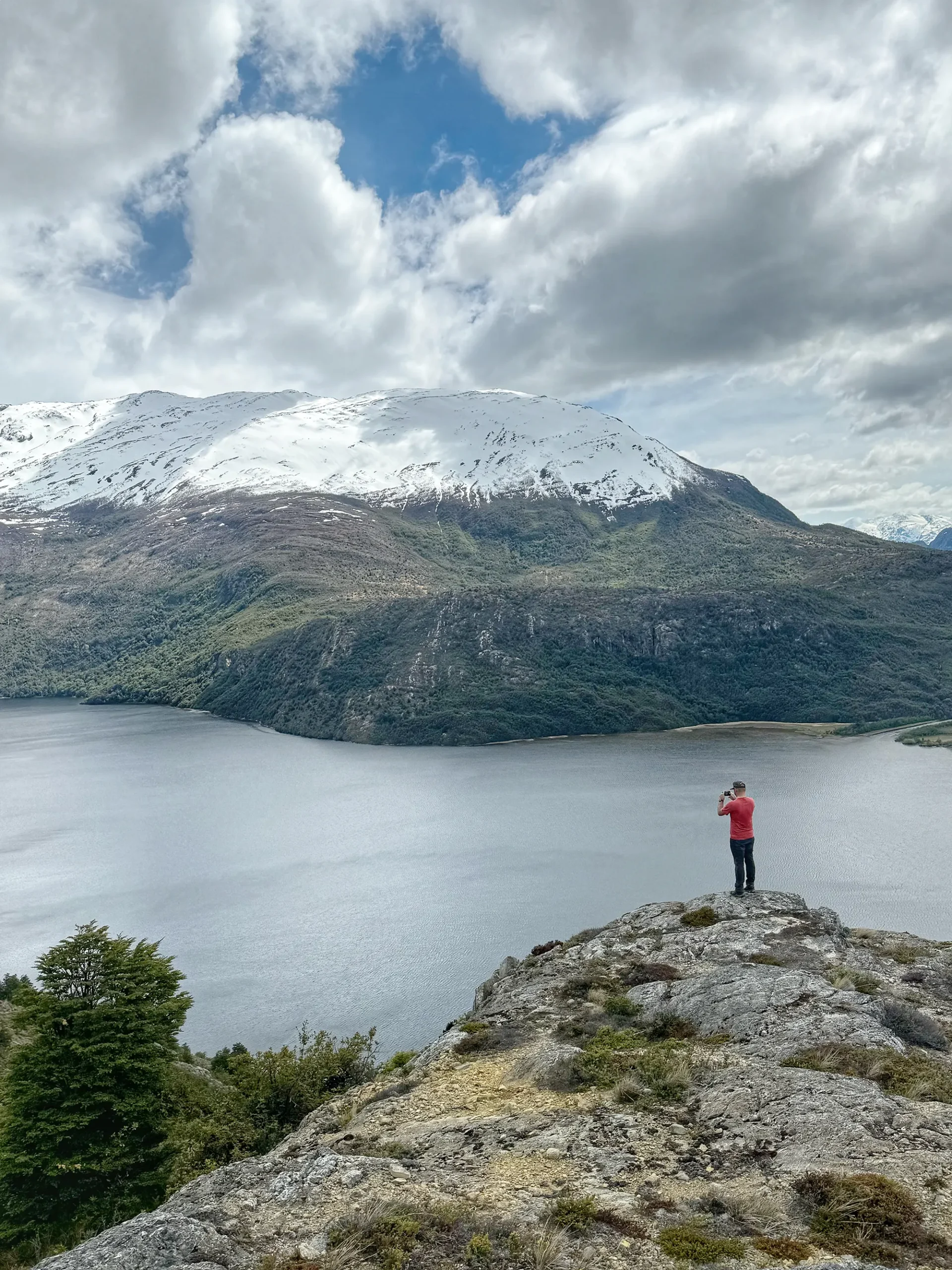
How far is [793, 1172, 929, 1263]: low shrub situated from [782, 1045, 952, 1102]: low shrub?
2174 mm

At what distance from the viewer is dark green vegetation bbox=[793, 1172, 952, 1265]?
661 cm

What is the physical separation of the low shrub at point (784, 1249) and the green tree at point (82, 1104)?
14.3m

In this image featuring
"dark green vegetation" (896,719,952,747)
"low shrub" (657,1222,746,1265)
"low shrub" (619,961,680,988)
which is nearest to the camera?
"low shrub" (657,1222,746,1265)

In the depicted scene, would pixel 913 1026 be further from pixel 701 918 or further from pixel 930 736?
pixel 930 736

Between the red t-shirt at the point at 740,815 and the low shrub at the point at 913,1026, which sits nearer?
the low shrub at the point at 913,1026

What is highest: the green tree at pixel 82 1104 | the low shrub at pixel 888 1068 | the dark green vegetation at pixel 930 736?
the low shrub at pixel 888 1068

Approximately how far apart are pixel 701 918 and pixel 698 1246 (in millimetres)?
10852

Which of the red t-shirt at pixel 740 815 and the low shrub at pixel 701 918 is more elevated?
the red t-shirt at pixel 740 815

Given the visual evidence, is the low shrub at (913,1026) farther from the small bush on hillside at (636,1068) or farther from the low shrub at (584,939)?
the low shrub at (584,939)

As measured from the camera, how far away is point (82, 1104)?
666 inches

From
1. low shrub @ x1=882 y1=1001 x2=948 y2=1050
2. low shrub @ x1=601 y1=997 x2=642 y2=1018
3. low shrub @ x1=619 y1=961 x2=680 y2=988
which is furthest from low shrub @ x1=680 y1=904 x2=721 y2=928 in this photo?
low shrub @ x1=882 y1=1001 x2=948 y2=1050

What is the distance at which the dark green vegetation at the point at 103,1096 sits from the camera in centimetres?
1512

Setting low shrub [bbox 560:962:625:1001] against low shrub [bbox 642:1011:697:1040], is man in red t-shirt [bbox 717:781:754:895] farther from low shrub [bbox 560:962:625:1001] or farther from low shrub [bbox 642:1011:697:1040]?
low shrub [bbox 642:1011:697:1040]

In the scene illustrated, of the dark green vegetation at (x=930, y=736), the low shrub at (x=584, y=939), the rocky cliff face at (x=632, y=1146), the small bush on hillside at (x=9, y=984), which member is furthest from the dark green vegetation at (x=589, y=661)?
the rocky cliff face at (x=632, y=1146)
